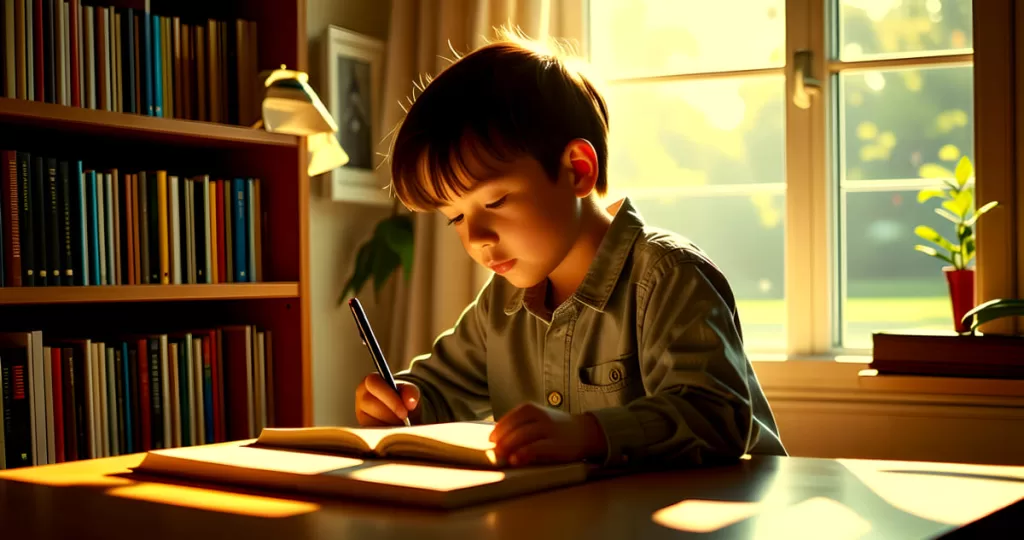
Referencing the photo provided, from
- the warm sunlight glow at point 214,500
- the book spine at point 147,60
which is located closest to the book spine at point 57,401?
the book spine at point 147,60

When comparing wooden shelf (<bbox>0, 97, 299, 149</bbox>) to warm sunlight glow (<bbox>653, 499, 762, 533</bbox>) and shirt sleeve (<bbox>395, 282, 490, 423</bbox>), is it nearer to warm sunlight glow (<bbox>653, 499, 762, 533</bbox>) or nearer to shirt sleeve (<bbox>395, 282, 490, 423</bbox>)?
shirt sleeve (<bbox>395, 282, 490, 423</bbox>)

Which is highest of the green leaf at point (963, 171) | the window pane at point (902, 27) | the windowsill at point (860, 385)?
the window pane at point (902, 27)

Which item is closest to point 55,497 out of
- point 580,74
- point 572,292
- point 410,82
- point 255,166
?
point 572,292

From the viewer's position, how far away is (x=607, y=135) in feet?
4.44

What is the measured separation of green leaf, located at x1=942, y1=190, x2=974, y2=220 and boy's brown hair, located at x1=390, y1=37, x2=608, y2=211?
3.85 ft

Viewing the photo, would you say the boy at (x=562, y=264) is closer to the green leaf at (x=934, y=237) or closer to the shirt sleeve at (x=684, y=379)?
the shirt sleeve at (x=684, y=379)

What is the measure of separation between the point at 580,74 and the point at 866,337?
1369mm

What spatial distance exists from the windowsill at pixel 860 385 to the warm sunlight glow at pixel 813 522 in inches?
49.4

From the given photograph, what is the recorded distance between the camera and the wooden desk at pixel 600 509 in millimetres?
706

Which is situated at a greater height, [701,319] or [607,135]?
[607,135]

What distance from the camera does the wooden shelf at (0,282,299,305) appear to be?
67.0 inches

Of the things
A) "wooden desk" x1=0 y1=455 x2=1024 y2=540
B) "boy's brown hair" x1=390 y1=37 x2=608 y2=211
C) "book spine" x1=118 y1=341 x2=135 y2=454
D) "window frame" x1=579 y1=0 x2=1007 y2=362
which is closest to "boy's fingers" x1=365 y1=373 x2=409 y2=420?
"boy's brown hair" x1=390 y1=37 x2=608 y2=211

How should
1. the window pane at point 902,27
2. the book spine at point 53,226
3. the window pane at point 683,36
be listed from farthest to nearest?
the window pane at point 683,36, the window pane at point 902,27, the book spine at point 53,226

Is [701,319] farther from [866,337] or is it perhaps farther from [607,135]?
[866,337]
